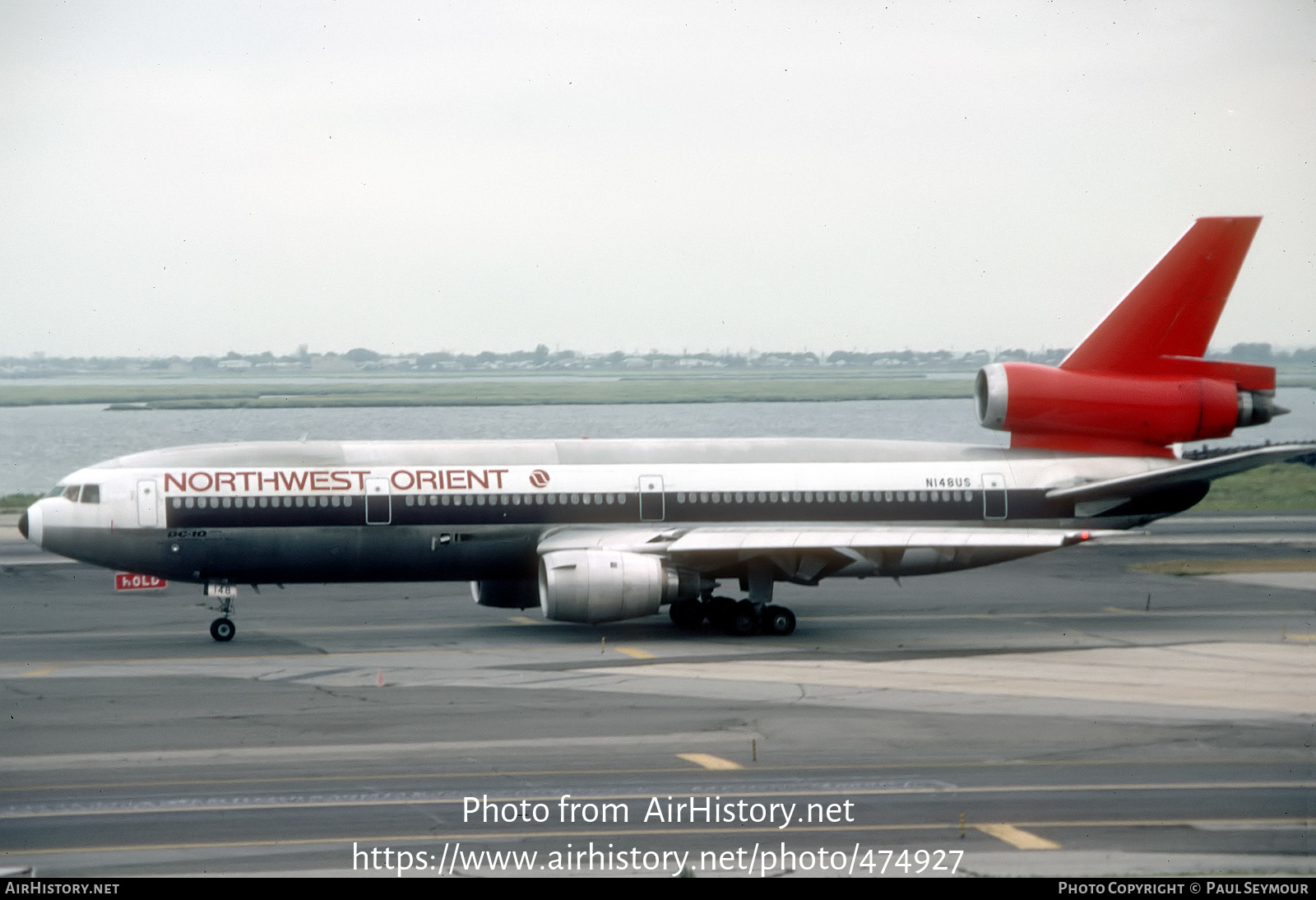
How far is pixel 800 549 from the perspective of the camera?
31.4 m

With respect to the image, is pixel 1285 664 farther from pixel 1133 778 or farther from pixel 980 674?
pixel 1133 778

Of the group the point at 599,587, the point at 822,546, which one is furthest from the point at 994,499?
the point at 599,587

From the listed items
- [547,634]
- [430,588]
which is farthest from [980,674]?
[430,588]

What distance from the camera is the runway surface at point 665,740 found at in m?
16.1

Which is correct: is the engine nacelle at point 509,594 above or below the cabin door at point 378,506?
below

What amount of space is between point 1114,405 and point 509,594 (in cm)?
1516

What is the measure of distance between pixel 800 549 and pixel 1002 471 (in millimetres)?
6262

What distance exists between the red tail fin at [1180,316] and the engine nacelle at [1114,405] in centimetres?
33

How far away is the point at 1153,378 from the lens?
115 ft

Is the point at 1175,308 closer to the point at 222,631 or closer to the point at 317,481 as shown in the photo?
the point at 317,481

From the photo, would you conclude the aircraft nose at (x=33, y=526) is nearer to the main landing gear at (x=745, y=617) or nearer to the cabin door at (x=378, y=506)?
the cabin door at (x=378, y=506)

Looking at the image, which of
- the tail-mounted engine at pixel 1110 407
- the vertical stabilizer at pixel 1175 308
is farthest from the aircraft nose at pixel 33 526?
the vertical stabilizer at pixel 1175 308

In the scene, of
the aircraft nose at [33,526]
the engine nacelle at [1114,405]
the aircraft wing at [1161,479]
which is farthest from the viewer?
the engine nacelle at [1114,405]

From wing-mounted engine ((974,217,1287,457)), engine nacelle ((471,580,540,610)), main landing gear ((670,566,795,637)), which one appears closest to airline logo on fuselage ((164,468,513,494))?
engine nacelle ((471,580,540,610))
